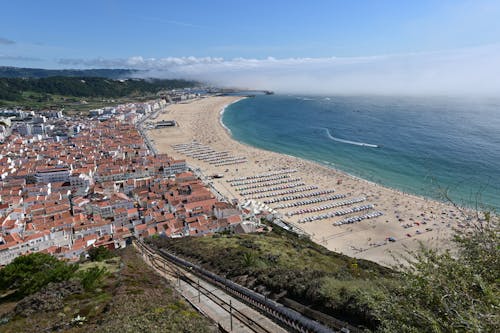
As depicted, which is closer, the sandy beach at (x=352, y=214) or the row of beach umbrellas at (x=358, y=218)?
the sandy beach at (x=352, y=214)

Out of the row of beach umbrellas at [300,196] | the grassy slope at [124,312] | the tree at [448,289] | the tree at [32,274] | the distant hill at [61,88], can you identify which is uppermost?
the distant hill at [61,88]

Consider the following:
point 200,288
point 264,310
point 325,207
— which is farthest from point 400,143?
point 264,310

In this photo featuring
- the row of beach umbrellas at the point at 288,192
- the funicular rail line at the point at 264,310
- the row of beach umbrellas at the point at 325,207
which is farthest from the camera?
the row of beach umbrellas at the point at 288,192

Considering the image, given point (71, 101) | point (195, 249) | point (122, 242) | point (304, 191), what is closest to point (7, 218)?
point (122, 242)

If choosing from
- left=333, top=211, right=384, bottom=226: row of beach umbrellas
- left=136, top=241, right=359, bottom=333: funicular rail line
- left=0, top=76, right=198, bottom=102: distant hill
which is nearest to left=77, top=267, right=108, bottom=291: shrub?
left=136, top=241, right=359, bottom=333: funicular rail line

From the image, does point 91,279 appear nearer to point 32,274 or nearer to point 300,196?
point 32,274

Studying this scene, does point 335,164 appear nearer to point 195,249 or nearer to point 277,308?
point 195,249

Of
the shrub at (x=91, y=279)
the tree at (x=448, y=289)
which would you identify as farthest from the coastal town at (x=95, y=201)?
the tree at (x=448, y=289)

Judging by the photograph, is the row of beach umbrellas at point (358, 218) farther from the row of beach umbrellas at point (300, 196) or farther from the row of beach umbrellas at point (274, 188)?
the row of beach umbrellas at point (274, 188)
